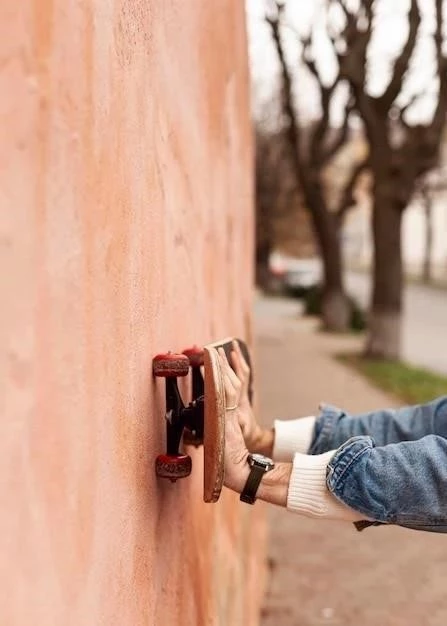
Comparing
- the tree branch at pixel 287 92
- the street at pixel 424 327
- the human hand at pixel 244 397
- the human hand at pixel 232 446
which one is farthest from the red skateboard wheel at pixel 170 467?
the tree branch at pixel 287 92

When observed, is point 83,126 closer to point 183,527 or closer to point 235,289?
point 183,527

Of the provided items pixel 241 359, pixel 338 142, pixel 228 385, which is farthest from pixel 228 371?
pixel 338 142

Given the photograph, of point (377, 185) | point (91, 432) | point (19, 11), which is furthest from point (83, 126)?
point (377, 185)

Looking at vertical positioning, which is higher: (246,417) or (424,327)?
(246,417)

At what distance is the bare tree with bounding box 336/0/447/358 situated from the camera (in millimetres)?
13531

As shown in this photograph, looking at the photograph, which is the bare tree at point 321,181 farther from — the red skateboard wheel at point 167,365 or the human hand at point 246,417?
the red skateboard wheel at point 167,365

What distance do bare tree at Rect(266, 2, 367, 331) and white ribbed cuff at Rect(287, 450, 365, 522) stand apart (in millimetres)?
15428

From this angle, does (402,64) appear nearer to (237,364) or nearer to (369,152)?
(369,152)

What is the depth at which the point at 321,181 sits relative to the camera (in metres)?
20.4

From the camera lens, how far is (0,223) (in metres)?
1.05

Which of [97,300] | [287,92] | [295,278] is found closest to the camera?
[97,300]

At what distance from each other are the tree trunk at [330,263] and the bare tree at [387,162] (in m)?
4.50

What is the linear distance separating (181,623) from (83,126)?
1.29m

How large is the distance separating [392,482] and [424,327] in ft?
71.0
